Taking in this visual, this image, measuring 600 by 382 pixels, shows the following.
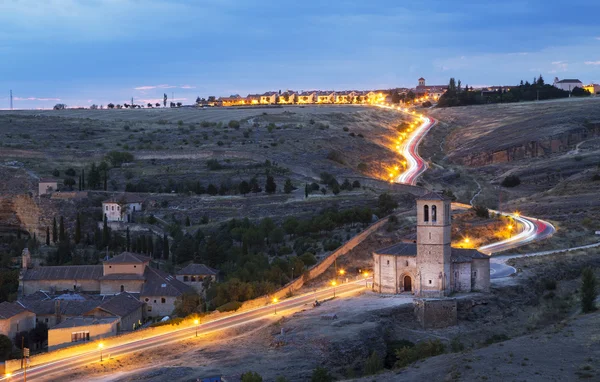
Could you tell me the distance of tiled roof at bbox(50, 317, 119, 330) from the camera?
1779 inches

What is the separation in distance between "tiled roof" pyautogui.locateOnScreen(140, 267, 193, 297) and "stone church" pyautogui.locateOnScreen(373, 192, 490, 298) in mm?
10372

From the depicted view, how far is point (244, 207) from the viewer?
76.9 m

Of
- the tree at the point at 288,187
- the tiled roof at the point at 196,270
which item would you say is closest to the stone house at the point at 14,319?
the tiled roof at the point at 196,270

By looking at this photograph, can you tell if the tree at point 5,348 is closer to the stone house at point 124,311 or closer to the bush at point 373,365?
the stone house at point 124,311

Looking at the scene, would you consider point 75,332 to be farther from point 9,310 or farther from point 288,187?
point 288,187

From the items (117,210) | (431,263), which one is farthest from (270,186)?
(431,263)

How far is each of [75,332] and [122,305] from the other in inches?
190

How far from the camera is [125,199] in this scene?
77.2 m

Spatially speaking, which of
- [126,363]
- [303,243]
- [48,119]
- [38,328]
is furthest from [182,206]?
[48,119]

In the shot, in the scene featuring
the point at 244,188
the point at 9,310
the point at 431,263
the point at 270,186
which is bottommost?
the point at 9,310

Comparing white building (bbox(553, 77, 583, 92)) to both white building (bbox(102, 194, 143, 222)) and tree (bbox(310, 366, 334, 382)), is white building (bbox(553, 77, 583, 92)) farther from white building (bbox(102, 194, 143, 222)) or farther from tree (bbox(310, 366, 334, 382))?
tree (bbox(310, 366, 334, 382))

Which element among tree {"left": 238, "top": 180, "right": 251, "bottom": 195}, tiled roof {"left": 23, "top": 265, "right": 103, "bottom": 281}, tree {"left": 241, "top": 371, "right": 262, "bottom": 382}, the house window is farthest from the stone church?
tree {"left": 238, "top": 180, "right": 251, "bottom": 195}

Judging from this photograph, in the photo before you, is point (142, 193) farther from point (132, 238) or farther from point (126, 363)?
point (126, 363)

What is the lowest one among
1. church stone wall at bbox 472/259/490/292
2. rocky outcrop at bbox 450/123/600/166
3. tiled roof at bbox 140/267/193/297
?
tiled roof at bbox 140/267/193/297
